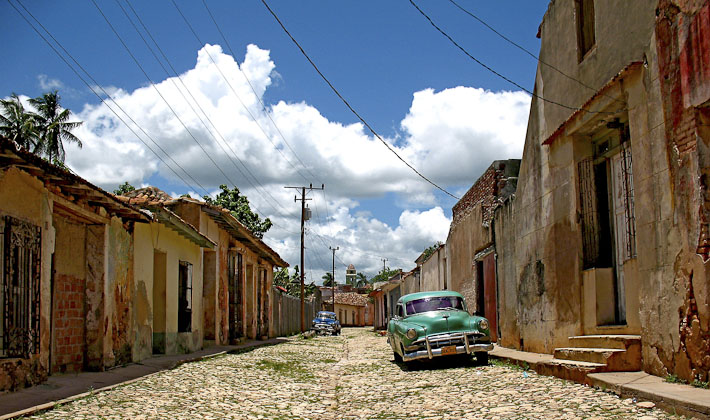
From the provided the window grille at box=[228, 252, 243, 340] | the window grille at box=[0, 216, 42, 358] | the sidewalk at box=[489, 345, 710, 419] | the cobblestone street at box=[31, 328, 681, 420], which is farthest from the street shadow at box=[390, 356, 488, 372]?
the window grille at box=[228, 252, 243, 340]

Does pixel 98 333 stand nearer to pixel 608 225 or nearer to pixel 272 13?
pixel 272 13

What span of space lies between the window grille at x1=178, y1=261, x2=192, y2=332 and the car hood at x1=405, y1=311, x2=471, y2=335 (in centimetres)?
715

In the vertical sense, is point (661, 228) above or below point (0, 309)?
above

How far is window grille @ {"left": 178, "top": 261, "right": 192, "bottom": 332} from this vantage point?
16906 millimetres

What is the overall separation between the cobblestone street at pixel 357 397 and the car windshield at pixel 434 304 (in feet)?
4.27

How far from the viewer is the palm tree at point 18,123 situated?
35.0 m

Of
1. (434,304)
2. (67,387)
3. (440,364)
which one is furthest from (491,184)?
(67,387)

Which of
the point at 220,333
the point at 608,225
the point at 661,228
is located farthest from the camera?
the point at 220,333

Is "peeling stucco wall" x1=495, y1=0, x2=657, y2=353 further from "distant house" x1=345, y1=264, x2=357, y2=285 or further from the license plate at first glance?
"distant house" x1=345, y1=264, x2=357, y2=285

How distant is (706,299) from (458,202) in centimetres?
1501

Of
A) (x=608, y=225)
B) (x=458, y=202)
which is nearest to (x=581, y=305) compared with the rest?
(x=608, y=225)

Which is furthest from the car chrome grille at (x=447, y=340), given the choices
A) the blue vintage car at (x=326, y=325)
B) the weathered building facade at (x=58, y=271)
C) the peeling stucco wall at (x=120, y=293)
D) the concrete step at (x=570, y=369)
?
the blue vintage car at (x=326, y=325)

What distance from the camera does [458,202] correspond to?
21.9 m

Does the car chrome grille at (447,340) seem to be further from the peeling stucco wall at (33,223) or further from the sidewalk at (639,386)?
the peeling stucco wall at (33,223)
